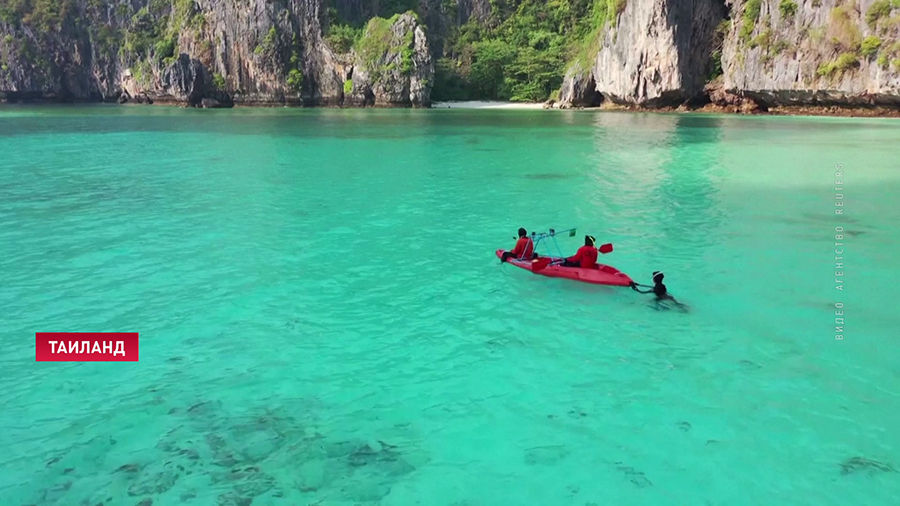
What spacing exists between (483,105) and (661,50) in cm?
2775

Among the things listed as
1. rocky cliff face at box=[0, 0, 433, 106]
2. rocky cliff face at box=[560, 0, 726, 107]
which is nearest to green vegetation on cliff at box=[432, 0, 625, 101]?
rocky cliff face at box=[0, 0, 433, 106]

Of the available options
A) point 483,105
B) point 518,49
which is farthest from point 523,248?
point 518,49

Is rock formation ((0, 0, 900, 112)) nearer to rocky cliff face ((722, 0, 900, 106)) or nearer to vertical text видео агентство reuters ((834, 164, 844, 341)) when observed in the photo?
rocky cliff face ((722, 0, 900, 106))

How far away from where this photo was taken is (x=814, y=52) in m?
49.6

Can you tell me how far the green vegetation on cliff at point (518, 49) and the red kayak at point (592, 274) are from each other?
232 feet

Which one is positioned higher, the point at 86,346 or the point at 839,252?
the point at 839,252

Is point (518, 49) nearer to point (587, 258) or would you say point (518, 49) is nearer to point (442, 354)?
point (587, 258)

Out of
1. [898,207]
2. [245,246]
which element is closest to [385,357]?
[245,246]

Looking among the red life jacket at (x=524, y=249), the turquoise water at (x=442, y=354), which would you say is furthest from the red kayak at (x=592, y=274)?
the red life jacket at (x=524, y=249)

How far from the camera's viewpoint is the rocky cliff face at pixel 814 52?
Result: 44.7m

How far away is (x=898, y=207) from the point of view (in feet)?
52.5

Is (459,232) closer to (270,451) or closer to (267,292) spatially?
(267,292)

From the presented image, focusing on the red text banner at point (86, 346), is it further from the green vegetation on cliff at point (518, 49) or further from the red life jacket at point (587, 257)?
the green vegetation on cliff at point (518, 49)

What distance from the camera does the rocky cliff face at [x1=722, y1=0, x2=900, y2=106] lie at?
44656 mm
